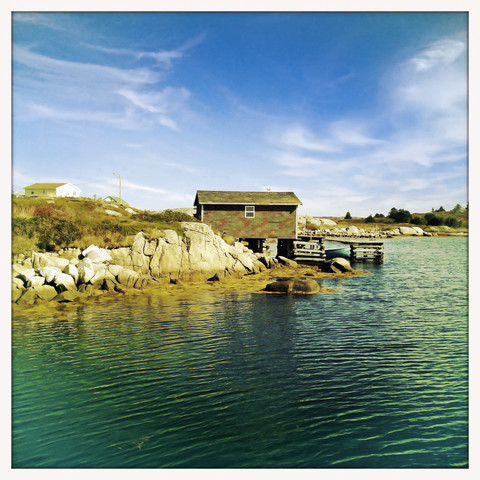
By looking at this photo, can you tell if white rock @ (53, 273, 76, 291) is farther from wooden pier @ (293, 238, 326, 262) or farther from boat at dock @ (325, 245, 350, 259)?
boat at dock @ (325, 245, 350, 259)

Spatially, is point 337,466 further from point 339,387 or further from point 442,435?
point 339,387

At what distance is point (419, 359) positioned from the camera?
1071 centimetres

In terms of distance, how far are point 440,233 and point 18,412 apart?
10915 centimetres

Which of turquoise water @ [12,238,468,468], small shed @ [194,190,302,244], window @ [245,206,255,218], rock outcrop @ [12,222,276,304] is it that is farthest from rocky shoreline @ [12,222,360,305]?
window @ [245,206,255,218]

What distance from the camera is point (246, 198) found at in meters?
36.2

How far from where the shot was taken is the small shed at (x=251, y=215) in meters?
35.7

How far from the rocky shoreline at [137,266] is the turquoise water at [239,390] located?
4126mm

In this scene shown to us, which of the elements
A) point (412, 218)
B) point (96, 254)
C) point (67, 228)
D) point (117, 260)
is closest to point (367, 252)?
point (117, 260)

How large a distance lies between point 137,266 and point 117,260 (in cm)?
150

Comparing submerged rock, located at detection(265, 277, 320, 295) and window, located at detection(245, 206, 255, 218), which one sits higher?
window, located at detection(245, 206, 255, 218)

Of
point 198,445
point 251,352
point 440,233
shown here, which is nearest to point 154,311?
point 251,352

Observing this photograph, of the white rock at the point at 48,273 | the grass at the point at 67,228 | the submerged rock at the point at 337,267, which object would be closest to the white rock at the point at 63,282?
the white rock at the point at 48,273

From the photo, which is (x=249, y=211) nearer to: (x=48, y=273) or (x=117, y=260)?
(x=117, y=260)

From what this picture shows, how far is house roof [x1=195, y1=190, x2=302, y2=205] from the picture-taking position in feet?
116
